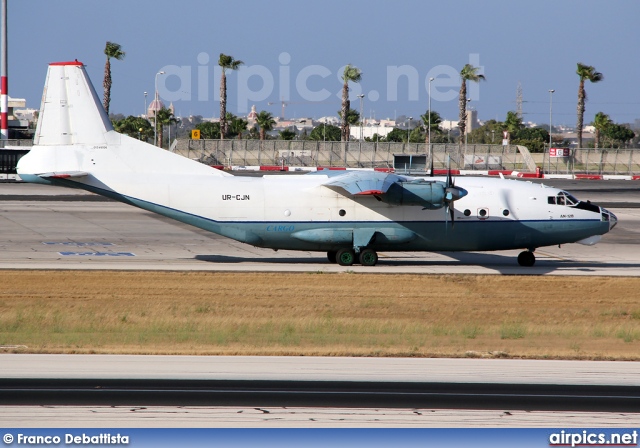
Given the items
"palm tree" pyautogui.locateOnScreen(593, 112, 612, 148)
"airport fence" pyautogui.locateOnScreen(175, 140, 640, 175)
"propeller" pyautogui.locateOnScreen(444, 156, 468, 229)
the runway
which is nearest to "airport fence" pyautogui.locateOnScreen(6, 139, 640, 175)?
"airport fence" pyautogui.locateOnScreen(175, 140, 640, 175)

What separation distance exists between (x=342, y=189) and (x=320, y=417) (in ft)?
68.9

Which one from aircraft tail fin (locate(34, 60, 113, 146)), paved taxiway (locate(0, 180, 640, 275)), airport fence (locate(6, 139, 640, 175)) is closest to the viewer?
aircraft tail fin (locate(34, 60, 113, 146))

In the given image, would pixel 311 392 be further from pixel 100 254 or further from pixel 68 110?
pixel 100 254

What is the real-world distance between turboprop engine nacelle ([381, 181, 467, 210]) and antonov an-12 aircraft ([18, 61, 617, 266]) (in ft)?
0.14

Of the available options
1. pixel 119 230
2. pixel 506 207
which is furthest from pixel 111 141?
pixel 506 207

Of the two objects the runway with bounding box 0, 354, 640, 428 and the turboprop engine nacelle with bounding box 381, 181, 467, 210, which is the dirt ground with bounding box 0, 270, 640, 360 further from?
the turboprop engine nacelle with bounding box 381, 181, 467, 210

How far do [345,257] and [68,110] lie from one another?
1363 centimetres

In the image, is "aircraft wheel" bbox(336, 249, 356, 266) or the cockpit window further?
the cockpit window

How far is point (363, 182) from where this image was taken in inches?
1375

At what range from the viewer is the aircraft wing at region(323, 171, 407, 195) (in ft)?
113

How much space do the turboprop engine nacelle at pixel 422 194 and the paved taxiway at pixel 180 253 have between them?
120 inches

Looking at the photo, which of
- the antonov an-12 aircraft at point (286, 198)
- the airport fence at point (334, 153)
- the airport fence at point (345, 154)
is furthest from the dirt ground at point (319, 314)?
the airport fence at point (334, 153)

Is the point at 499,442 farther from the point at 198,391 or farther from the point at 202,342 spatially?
the point at 202,342

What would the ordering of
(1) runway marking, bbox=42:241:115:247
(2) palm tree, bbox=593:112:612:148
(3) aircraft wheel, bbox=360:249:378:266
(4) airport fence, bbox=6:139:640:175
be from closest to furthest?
(3) aircraft wheel, bbox=360:249:378:266, (1) runway marking, bbox=42:241:115:247, (4) airport fence, bbox=6:139:640:175, (2) palm tree, bbox=593:112:612:148
